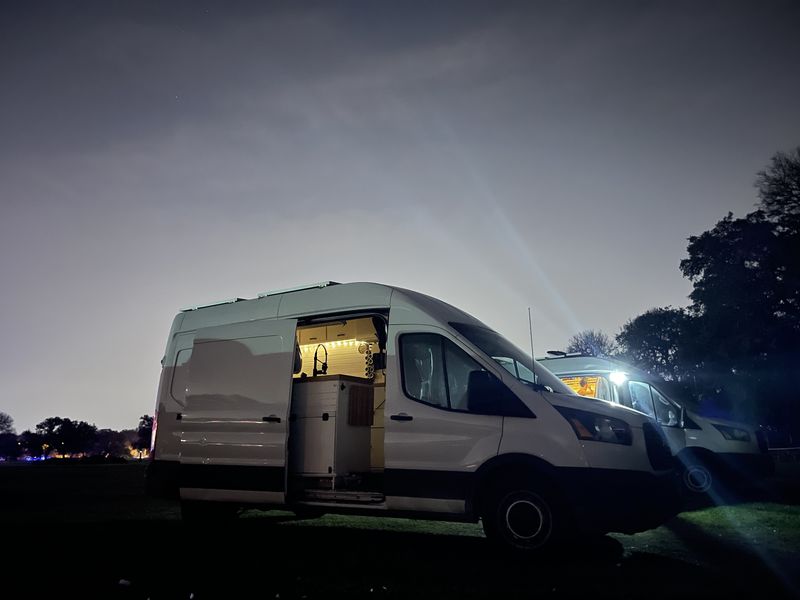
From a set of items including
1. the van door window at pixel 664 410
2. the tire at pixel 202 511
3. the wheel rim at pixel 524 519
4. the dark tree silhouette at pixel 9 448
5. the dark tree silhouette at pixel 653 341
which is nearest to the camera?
the wheel rim at pixel 524 519

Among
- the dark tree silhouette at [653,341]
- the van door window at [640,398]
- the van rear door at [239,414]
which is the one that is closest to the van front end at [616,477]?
the van rear door at [239,414]

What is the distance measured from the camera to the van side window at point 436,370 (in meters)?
5.73

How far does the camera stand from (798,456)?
27312mm

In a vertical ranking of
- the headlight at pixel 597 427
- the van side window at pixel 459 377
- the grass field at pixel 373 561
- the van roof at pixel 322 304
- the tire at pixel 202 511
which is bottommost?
the grass field at pixel 373 561

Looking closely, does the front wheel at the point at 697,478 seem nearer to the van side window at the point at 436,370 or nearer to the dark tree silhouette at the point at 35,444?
the van side window at the point at 436,370

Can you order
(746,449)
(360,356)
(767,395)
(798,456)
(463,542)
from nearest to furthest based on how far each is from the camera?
(463,542) < (360,356) < (746,449) < (798,456) < (767,395)

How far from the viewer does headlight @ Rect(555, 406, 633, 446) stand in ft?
17.2

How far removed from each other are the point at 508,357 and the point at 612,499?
6.02 feet

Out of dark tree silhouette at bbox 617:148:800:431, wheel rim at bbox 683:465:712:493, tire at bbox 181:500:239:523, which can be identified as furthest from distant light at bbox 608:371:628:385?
dark tree silhouette at bbox 617:148:800:431

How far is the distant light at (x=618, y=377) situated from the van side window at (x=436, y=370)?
6.09 meters

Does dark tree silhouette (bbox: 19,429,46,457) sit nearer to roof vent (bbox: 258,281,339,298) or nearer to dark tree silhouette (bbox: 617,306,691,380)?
dark tree silhouette (bbox: 617,306,691,380)

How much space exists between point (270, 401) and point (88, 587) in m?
2.88

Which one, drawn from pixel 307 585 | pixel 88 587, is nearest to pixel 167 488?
pixel 88 587

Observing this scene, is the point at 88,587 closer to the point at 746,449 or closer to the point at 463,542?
the point at 463,542
